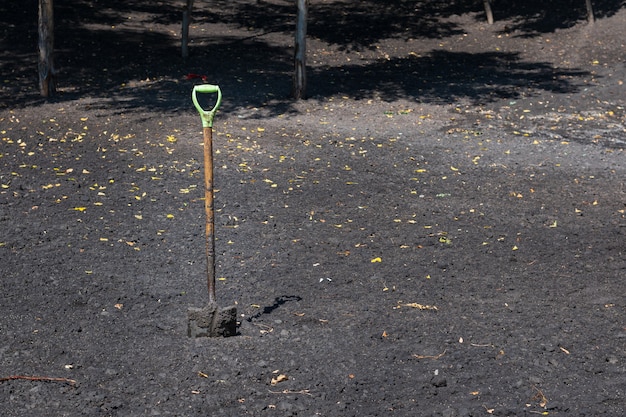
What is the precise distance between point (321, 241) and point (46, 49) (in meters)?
7.76

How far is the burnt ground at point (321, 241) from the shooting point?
5371mm

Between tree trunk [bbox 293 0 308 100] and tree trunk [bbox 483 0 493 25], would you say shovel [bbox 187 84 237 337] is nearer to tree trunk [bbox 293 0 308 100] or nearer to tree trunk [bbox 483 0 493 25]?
tree trunk [bbox 293 0 308 100]

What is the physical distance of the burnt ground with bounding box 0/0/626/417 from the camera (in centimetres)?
537

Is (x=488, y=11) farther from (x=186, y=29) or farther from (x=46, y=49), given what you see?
(x=46, y=49)

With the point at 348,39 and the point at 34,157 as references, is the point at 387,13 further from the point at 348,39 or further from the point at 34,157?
the point at 34,157

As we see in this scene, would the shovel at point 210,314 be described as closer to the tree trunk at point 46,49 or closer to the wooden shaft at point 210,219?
the wooden shaft at point 210,219

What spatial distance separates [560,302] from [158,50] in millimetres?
12838

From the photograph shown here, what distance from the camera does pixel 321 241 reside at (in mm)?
7812

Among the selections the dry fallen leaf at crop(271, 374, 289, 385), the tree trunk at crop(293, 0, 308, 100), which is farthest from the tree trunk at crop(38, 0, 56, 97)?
the dry fallen leaf at crop(271, 374, 289, 385)

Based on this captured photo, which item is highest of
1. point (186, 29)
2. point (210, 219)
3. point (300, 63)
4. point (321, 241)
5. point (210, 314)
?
point (186, 29)

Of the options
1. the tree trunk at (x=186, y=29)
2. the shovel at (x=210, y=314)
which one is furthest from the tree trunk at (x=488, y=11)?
the shovel at (x=210, y=314)

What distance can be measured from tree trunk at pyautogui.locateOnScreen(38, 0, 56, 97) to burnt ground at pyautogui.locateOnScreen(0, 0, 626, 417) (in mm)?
346

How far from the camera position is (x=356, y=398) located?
17.1 feet

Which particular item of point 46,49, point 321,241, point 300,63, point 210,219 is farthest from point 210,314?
point 46,49
